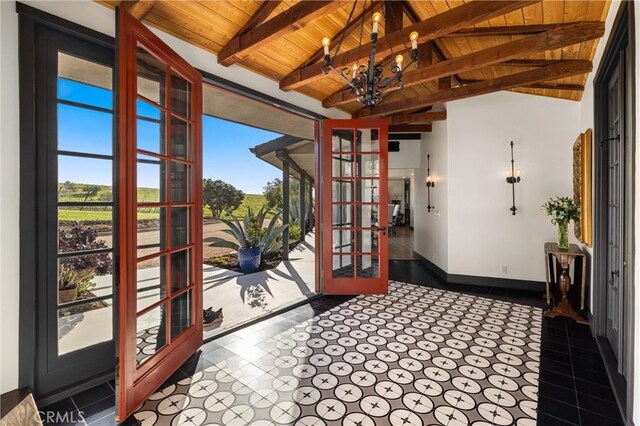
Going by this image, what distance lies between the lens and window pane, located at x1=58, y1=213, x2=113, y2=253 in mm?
1988

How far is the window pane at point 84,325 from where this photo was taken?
199 cm

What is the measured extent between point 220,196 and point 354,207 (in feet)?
14.6

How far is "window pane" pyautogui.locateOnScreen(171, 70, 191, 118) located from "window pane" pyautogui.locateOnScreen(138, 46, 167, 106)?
3.6 inches

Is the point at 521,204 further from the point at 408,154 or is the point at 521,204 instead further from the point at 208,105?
the point at 208,105

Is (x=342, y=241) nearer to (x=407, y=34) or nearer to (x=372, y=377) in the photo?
(x=372, y=377)

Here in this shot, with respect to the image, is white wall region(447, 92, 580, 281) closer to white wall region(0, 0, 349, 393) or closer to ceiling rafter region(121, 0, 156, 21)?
ceiling rafter region(121, 0, 156, 21)

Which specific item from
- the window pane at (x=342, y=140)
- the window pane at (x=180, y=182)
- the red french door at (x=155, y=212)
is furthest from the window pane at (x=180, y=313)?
the window pane at (x=342, y=140)

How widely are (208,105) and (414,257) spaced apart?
196 inches

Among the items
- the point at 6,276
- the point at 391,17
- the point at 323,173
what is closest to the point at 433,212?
the point at 323,173

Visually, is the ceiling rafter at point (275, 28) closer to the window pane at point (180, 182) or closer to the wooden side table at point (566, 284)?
the window pane at point (180, 182)

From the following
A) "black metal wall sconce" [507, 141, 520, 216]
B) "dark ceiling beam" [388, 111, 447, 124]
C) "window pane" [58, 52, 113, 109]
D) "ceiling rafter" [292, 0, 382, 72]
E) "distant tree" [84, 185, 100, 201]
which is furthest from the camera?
"dark ceiling beam" [388, 111, 447, 124]

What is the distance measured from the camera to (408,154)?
7.02m

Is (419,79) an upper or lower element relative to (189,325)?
upper

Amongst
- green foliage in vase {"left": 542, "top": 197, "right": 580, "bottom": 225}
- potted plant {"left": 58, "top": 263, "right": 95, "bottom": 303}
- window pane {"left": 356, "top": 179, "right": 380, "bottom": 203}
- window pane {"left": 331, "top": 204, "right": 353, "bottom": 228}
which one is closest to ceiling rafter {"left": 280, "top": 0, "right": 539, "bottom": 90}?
window pane {"left": 356, "top": 179, "right": 380, "bottom": 203}
